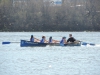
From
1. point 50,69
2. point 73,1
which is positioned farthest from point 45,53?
point 73,1

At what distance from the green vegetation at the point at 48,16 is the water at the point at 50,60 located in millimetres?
40772

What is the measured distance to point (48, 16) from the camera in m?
95.0

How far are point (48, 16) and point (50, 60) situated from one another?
5773 cm

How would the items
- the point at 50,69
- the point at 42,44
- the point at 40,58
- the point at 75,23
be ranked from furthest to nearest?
the point at 75,23 → the point at 42,44 → the point at 40,58 → the point at 50,69

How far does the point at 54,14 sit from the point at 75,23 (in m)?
5.05

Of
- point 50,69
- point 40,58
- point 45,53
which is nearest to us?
point 50,69

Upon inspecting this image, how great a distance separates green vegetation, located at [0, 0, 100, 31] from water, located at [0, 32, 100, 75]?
134 feet

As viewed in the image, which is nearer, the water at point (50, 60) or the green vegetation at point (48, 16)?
the water at point (50, 60)

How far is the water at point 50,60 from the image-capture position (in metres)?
31.6

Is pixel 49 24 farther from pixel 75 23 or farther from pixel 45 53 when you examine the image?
pixel 45 53

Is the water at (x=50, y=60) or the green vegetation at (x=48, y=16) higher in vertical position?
the green vegetation at (x=48, y=16)

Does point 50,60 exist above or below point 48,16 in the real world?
below

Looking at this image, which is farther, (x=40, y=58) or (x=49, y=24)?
(x=49, y=24)

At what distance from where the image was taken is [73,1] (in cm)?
10044
